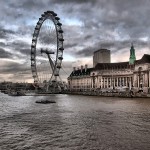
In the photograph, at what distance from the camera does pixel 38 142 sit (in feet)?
75.4

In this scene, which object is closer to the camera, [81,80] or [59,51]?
[59,51]

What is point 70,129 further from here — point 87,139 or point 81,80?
point 81,80

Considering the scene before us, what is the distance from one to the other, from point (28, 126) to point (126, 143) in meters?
12.0

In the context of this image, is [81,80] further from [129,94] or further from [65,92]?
[129,94]

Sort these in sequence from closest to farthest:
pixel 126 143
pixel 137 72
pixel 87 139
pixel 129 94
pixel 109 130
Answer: pixel 126 143 < pixel 87 139 < pixel 109 130 < pixel 129 94 < pixel 137 72

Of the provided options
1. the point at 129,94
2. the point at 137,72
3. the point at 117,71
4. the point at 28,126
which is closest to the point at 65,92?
the point at 117,71

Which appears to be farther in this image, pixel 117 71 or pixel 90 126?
pixel 117 71

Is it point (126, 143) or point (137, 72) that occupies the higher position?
point (137, 72)

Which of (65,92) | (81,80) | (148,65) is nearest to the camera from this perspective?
(148,65)

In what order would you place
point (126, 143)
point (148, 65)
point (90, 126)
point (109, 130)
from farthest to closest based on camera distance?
point (148, 65) → point (90, 126) → point (109, 130) → point (126, 143)

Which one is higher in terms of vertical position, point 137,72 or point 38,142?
point 137,72

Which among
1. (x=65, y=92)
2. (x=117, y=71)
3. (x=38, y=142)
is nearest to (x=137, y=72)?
(x=117, y=71)

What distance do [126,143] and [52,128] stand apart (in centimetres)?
929

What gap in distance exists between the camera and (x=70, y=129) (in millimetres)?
28922
